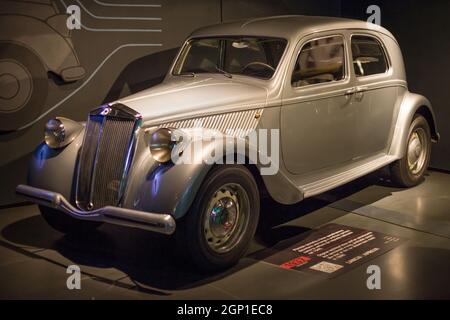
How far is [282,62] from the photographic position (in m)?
4.84

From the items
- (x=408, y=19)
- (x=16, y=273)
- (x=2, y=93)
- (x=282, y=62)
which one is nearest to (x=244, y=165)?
(x=282, y=62)

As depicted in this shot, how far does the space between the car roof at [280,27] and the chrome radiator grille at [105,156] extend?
1.49 meters

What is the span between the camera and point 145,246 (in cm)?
462

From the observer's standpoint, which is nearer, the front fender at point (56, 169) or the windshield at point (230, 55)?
the front fender at point (56, 169)

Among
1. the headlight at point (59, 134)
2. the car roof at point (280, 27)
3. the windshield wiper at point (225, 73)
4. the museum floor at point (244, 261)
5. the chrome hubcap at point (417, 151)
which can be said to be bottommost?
the museum floor at point (244, 261)

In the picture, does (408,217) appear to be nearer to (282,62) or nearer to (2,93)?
(282,62)

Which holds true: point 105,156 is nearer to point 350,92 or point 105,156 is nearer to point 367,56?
point 350,92

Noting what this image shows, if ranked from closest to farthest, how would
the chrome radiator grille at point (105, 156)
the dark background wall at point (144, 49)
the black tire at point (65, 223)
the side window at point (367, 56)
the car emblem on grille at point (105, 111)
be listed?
1. the chrome radiator grille at point (105, 156)
2. the car emblem on grille at point (105, 111)
3. the black tire at point (65, 223)
4. the side window at point (367, 56)
5. the dark background wall at point (144, 49)

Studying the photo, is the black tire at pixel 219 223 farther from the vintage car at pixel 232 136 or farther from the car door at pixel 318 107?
the car door at pixel 318 107

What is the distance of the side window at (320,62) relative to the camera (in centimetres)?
499

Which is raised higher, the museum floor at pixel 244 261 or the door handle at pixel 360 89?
the door handle at pixel 360 89

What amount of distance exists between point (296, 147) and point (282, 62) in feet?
2.29

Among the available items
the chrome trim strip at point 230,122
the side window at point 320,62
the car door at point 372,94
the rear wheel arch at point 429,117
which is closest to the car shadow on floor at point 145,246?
the car door at point 372,94

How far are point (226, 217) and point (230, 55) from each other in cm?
180
